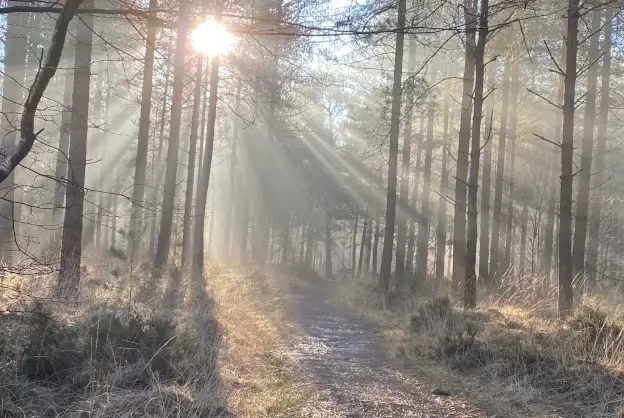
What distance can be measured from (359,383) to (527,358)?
78.7 inches

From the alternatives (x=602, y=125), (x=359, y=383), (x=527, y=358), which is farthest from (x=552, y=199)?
(x=359, y=383)

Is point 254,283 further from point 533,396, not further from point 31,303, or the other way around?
point 533,396

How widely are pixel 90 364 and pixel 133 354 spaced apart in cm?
71

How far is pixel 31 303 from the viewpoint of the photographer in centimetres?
516

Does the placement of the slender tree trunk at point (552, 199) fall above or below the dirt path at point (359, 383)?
above

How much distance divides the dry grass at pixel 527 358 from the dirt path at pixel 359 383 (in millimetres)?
377

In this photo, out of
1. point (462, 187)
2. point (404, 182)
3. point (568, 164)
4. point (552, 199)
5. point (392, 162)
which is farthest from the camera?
point (404, 182)

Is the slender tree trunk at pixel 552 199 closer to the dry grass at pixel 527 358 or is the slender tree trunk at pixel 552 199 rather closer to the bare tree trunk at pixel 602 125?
the bare tree trunk at pixel 602 125

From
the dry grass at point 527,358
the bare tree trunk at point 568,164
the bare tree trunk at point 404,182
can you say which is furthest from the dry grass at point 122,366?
the bare tree trunk at point 404,182

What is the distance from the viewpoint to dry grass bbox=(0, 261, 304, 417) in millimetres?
3656

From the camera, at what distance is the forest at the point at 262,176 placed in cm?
393

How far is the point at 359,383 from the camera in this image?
5.78 meters

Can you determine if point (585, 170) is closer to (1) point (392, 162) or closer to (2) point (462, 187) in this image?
(2) point (462, 187)

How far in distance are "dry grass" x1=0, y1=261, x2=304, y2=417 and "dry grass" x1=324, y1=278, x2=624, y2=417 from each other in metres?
2.07
